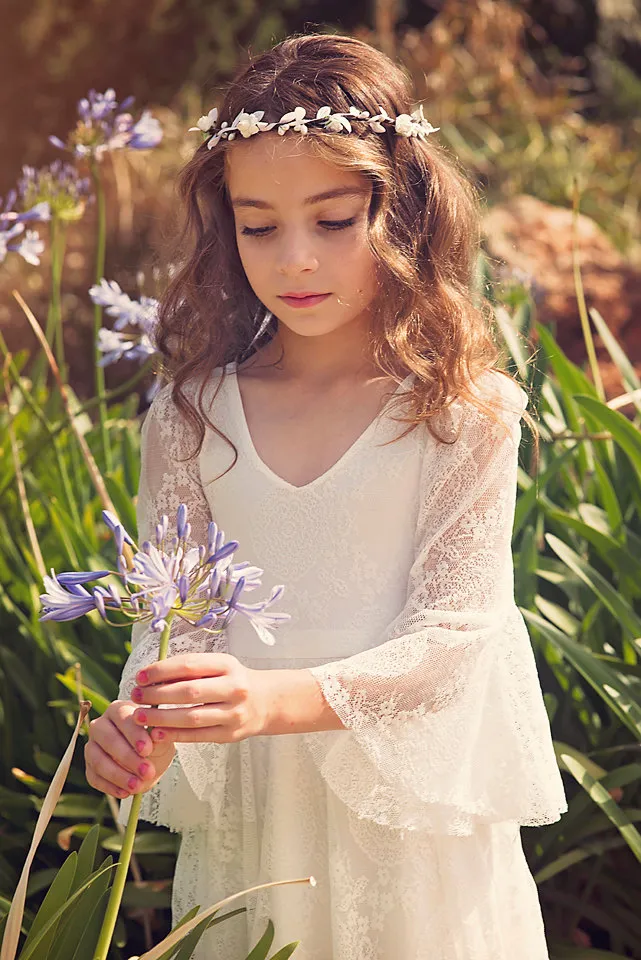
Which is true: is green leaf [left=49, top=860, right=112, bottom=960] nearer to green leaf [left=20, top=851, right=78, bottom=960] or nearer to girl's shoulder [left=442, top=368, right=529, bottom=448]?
green leaf [left=20, top=851, right=78, bottom=960]

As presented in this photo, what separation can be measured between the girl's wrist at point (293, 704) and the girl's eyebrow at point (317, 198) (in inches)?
21.5

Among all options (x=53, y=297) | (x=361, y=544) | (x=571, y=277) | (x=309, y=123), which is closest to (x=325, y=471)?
(x=361, y=544)

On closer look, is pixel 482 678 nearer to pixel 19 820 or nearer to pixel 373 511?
pixel 373 511

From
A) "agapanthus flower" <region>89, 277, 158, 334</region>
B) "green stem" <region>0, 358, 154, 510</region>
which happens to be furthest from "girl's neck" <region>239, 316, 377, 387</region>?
"agapanthus flower" <region>89, 277, 158, 334</region>

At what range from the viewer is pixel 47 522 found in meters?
2.54

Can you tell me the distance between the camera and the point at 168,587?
0.97 metres

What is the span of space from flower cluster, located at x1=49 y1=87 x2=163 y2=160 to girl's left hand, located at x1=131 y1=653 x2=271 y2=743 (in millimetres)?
1159

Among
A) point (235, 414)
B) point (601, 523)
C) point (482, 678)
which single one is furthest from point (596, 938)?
point (235, 414)

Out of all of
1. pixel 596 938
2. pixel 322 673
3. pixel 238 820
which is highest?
pixel 322 673

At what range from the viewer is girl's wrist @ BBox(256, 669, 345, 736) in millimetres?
1205

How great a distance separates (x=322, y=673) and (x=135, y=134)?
1.15m

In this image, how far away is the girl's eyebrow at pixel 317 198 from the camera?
1392 millimetres

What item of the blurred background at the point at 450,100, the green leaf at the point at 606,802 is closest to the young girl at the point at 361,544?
the green leaf at the point at 606,802

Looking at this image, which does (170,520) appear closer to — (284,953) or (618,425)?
(284,953)
